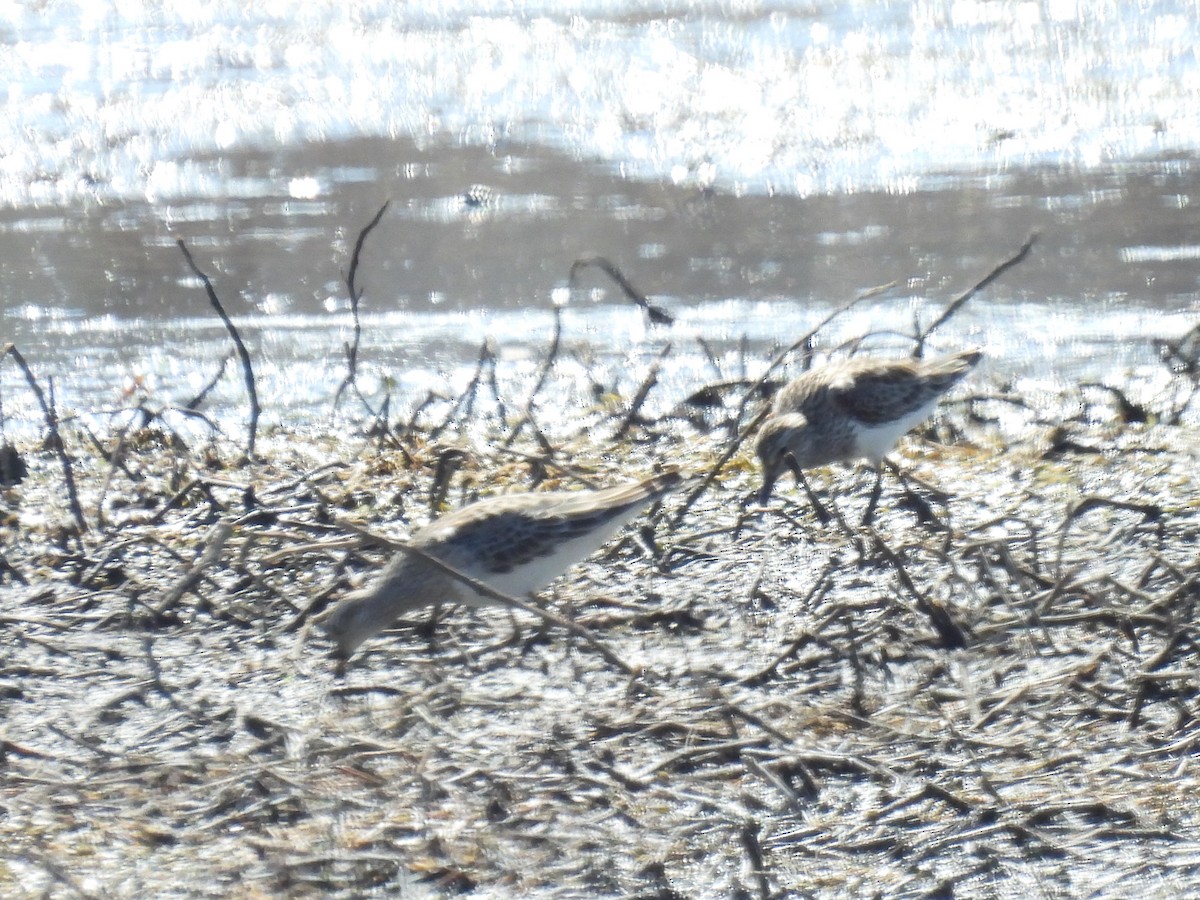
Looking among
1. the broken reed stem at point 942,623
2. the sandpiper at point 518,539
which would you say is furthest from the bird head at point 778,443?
the broken reed stem at point 942,623

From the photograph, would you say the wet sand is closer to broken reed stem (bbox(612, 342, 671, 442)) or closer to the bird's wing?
broken reed stem (bbox(612, 342, 671, 442))

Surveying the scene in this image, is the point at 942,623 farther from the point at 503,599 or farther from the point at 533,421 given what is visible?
the point at 533,421

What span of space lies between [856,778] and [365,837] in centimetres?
116

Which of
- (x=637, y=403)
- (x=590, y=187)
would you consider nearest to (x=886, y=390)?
(x=637, y=403)

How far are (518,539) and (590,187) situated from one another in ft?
22.0

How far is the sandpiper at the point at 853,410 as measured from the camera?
6.97 m

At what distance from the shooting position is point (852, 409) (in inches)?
277

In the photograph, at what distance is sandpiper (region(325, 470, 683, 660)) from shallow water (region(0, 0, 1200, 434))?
104 inches

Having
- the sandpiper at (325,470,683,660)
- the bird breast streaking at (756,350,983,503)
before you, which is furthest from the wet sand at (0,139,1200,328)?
the sandpiper at (325,470,683,660)

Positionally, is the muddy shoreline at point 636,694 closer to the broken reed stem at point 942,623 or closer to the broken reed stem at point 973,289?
the broken reed stem at point 942,623

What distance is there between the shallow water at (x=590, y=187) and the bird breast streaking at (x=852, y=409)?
1.18 meters

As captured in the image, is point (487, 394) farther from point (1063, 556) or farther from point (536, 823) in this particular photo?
point (536, 823)

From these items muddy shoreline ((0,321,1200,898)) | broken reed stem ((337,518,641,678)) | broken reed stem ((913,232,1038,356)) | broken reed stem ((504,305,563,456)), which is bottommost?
muddy shoreline ((0,321,1200,898))

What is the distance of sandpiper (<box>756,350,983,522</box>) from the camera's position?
6.97 m
